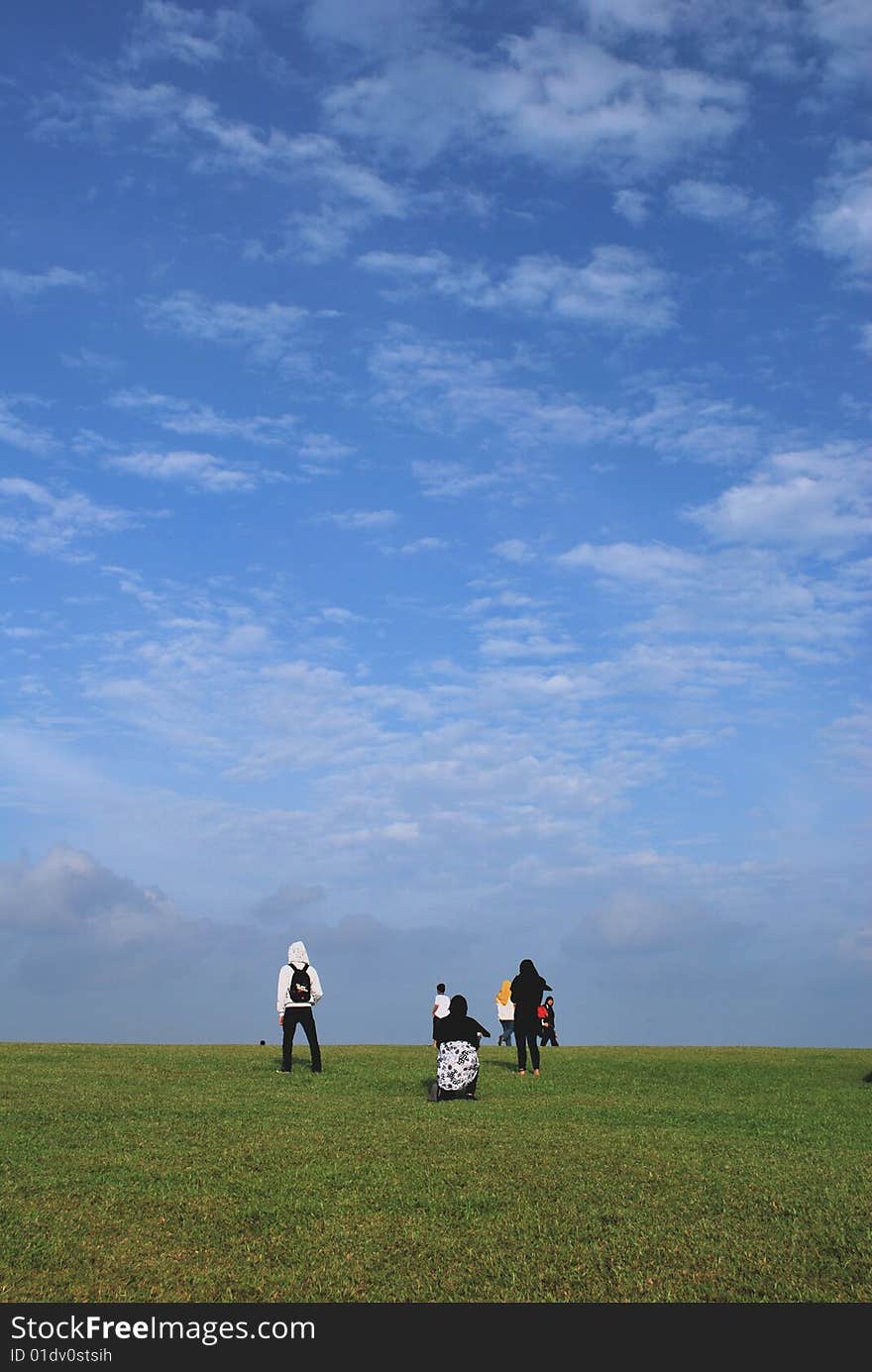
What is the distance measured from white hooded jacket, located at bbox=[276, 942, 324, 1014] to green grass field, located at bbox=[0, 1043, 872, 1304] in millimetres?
2989

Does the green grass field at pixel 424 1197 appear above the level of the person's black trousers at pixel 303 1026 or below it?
below

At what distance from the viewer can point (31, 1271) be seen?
8.57m

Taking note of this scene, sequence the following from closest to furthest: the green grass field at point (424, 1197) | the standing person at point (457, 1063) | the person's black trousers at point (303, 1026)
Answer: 1. the green grass field at point (424, 1197)
2. the standing person at point (457, 1063)
3. the person's black trousers at point (303, 1026)

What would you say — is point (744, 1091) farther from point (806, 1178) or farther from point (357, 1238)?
point (357, 1238)

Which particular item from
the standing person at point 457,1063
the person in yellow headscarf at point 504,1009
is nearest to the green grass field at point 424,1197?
the standing person at point 457,1063

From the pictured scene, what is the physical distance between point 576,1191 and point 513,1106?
822cm

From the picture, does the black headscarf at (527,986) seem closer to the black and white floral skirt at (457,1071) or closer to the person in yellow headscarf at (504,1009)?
the black and white floral skirt at (457,1071)

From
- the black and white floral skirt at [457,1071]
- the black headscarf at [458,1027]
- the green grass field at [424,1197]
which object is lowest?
the green grass field at [424,1197]

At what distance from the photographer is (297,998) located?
24.8m

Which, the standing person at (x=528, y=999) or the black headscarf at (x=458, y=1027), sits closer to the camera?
the black headscarf at (x=458, y=1027)

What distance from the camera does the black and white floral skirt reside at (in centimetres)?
2034

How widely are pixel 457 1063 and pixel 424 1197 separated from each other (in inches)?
369

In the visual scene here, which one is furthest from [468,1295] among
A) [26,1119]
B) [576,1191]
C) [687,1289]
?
[26,1119]

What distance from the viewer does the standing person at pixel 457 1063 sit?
20.3 metres
